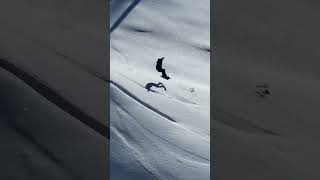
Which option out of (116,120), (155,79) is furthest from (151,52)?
(116,120)

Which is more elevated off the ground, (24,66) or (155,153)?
(24,66)

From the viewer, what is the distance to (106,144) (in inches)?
58.0

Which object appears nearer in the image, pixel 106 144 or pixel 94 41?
pixel 106 144

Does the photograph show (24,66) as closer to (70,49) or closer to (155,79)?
(70,49)

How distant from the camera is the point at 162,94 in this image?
1.50 metres

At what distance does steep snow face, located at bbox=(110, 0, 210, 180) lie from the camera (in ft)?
4.73

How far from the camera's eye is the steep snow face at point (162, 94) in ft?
4.73

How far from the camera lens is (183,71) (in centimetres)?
151

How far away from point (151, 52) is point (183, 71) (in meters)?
0.10
